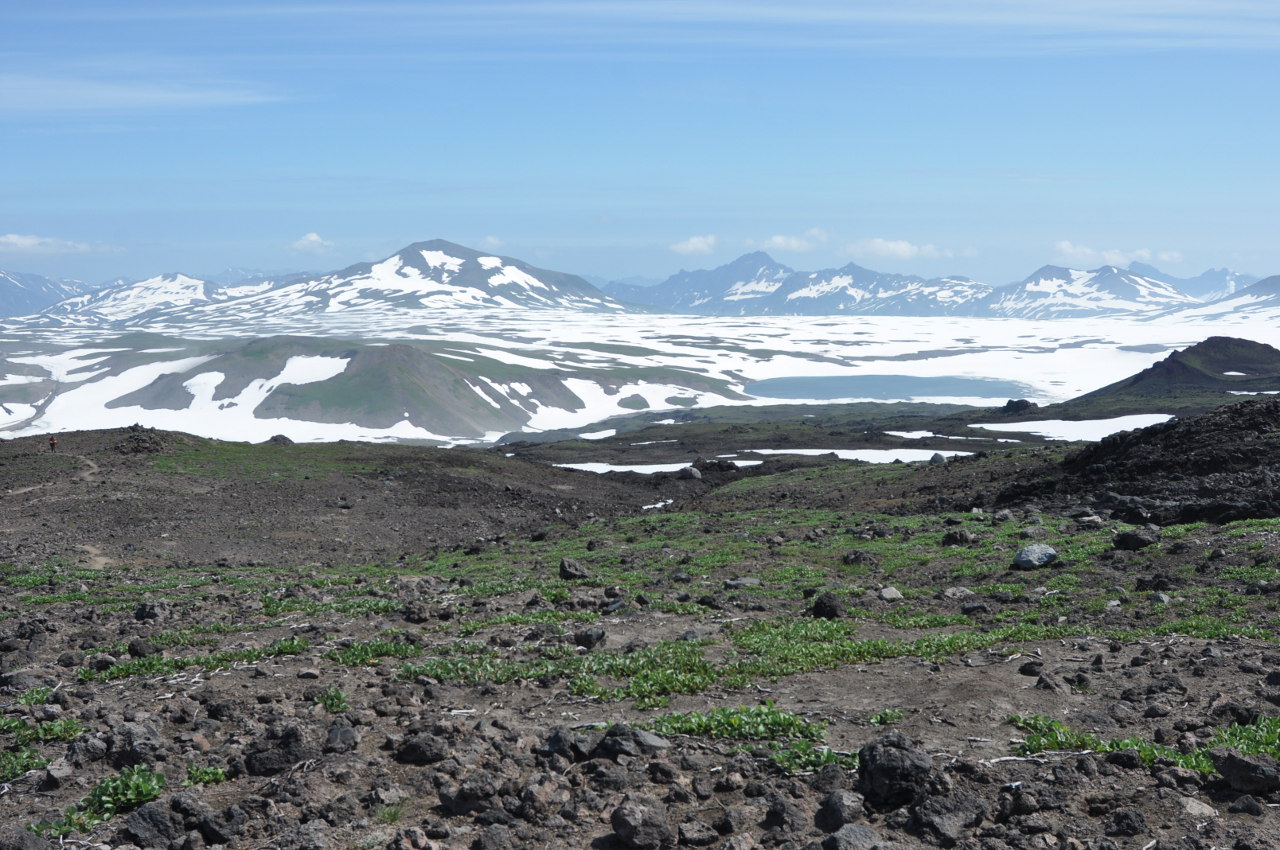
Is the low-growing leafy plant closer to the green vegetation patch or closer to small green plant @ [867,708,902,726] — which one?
small green plant @ [867,708,902,726]

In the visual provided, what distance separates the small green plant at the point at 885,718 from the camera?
9773mm

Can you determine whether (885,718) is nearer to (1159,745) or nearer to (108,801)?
(1159,745)

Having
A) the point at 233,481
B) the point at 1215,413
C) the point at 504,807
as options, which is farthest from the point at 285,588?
the point at 1215,413

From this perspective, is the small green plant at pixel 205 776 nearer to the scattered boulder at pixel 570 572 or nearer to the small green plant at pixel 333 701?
the small green plant at pixel 333 701

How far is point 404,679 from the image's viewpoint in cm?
1187

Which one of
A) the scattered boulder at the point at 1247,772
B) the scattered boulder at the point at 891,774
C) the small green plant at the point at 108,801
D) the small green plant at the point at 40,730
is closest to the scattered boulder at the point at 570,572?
the small green plant at the point at 40,730

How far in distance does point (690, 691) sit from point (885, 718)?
2.28 m

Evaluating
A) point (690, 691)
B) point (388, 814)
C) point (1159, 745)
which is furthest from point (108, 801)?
point (1159, 745)

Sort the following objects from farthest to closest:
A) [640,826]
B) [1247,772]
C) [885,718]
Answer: [885,718] < [1247,772] < [640,826]

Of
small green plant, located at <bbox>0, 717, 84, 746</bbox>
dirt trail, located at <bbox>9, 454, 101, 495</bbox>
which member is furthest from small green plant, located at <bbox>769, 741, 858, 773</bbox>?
dirt trail, located at <bbox>9, 454, 101, 495</bbox>

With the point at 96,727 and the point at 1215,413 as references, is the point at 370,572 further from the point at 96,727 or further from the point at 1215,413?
the point at 1215,413

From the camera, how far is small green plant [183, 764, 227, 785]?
8.74 meters

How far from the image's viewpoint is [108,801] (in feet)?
26.8

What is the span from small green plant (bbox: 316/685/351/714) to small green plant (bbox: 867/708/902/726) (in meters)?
5.48
